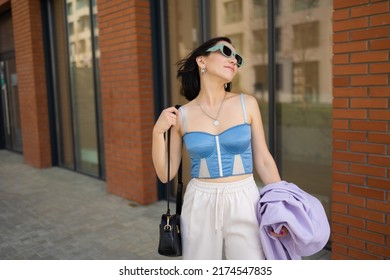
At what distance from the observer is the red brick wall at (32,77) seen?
27.9 feet

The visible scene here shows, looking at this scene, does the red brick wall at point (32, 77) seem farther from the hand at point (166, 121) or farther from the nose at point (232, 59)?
the nose at point (232, 59)

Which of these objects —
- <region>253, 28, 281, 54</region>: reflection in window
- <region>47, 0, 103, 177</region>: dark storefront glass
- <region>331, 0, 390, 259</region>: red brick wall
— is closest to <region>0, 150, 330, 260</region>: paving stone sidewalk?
<region>47, 0, 103, 177</region>: dark storefront glass

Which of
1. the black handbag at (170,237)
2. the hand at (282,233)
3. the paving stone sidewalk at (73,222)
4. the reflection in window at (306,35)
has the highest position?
the reflection in window at (306,35)

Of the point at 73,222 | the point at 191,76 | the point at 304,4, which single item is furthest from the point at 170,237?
the point at 73,222

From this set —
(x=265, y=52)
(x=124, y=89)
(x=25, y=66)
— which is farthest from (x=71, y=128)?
(x=265, y=52)

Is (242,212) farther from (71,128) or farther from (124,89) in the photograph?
(71,128)

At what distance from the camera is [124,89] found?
5.89m

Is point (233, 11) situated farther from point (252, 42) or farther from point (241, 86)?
point (241, 86)

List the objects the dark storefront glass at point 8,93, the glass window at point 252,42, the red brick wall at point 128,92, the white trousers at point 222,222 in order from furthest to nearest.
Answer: the dark storefront glass at point 8,93 → the red brick wall at point 128,92 → the glass window at point 252,42 → the white trousers at point 222,222

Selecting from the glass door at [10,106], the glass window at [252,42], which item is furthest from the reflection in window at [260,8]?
the glass door at [10,106]

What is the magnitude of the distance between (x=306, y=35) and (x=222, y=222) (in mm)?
2726

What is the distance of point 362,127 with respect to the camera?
10.5 feet

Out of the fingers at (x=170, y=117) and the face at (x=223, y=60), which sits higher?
the face at (x=223, y=60)

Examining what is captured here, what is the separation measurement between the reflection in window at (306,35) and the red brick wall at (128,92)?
231 centimetres
